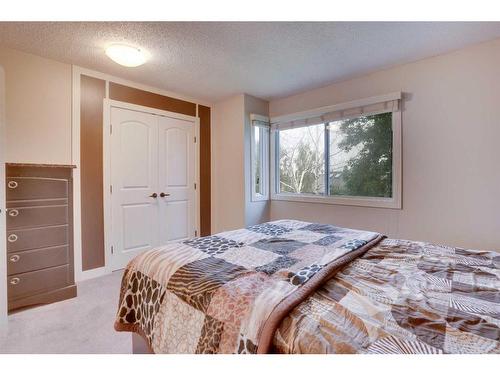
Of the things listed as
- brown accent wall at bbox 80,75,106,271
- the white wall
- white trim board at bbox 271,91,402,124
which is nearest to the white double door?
brown accent wall at bbox 80,75,106,271

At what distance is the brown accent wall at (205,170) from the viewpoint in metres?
3.93


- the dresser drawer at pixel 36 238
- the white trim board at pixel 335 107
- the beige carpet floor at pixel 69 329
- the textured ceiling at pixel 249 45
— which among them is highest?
the textured ceiling at pixel 249 45

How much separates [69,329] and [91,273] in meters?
1.09

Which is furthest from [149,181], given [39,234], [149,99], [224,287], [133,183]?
[224,287]

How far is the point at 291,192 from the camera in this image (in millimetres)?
3775

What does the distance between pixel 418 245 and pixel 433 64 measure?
197 cm

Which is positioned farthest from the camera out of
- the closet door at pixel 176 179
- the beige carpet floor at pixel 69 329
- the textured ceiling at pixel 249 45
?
the closet door at pixel 176 179

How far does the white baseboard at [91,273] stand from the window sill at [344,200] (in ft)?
7.80

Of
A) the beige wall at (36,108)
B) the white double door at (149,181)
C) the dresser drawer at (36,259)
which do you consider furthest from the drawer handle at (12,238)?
the white double door at (149,181)

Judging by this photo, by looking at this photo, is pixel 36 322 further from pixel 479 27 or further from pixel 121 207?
pixel 479 27

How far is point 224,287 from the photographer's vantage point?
3.19ft

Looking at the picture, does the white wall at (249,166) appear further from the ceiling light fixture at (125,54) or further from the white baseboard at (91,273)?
the white baseboard at (91,273)

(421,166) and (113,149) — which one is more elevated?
(113,149)
